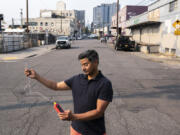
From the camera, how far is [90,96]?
2.23 m

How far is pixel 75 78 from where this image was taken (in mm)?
2469

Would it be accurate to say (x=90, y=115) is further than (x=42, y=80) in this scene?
No

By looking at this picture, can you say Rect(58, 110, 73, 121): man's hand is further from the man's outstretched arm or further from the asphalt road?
the asphalt road

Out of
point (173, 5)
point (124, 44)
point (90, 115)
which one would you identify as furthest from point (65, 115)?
point (124, 44)

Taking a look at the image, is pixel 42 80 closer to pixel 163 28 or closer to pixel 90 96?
pixel 90 96

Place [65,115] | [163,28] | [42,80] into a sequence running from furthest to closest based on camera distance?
Result: [163,28], [42,80], [65,115]

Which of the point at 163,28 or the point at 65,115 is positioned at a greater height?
the point at 163,28

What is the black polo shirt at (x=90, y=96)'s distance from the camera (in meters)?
2.21

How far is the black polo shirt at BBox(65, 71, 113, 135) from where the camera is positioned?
2.21 m

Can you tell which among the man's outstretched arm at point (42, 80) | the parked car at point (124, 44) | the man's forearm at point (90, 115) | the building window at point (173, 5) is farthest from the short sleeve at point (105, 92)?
the parked car at point (124, 44)

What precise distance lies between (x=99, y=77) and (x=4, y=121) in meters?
3.44

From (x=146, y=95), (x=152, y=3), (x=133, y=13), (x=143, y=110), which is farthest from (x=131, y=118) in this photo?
(x=133, y=13)

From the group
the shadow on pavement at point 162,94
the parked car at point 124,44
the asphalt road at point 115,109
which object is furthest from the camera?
the parked car at point 124,44

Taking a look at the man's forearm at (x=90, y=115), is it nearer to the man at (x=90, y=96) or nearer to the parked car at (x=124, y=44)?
the man at (x=90, y=96)
